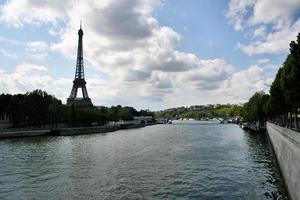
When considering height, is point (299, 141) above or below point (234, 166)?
above

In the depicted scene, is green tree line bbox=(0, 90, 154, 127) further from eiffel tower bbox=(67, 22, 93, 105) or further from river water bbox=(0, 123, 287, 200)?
river water bbox=(0, 123, 287, 200)

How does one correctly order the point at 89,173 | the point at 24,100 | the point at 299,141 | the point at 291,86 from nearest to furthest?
1. the point at 299,141
2. the point at 89,173
3. the point at 291,86
4. the point at 24,100

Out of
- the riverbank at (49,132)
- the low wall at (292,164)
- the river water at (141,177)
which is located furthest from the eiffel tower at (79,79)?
the low wall at (292,164)

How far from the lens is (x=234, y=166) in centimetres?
3894

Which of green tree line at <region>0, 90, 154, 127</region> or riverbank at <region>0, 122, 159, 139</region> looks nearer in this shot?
riverbank at <region>0, 122, 159, 139</region>

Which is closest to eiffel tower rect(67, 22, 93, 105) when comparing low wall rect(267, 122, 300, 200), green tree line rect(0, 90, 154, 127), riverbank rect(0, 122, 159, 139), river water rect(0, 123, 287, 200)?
green tree line rect(0, 90, 154, 127)

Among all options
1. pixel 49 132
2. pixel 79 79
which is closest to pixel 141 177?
pixel 49 132

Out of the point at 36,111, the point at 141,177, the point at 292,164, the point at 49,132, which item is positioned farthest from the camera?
the point at 36,111

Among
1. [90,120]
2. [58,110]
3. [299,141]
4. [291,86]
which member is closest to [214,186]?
[299,141]

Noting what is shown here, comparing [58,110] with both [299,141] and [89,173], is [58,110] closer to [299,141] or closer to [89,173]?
[89,173]

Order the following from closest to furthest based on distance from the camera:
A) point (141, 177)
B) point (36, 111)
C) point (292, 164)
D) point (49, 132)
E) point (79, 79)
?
point (292, 164)
point (141, 177)
point (49, 132)
point (36, 111)
point (79, 79)

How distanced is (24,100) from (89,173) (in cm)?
8383

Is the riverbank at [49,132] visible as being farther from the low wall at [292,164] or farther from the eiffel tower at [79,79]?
the low wall at [292,164]

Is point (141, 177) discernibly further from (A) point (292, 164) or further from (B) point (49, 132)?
(B) point (49, 132)
